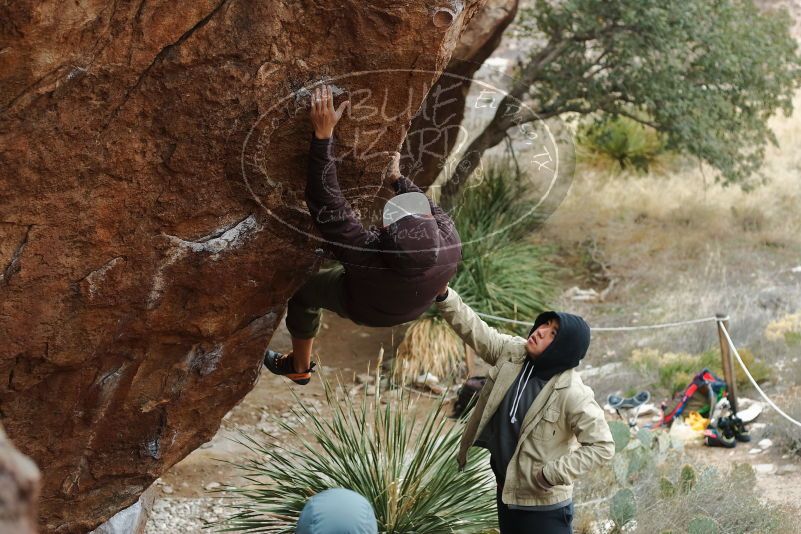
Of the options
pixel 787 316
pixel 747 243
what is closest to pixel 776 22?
pixel 747 243

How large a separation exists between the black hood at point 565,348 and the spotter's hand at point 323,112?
134cm

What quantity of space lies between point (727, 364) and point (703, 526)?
2607mm

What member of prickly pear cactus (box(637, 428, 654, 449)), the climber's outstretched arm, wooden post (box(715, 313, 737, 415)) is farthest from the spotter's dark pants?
wooden post (box(715, 313, 737, 415))

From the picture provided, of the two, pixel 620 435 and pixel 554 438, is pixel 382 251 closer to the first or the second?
pixel 554 438

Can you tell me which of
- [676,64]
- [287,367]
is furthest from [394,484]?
[676,64]

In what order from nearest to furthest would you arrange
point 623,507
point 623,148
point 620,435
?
point 623,507 < point 620,435 < point 623,148

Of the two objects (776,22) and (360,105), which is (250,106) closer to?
(360,105)

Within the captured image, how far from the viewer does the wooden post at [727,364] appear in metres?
7.76

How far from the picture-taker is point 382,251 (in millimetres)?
4078

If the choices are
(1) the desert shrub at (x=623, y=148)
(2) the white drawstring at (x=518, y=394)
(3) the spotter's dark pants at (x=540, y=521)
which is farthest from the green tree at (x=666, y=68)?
(3) the spotter's dark pants at (x=540, y=521)

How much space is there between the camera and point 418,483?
5.53 meters

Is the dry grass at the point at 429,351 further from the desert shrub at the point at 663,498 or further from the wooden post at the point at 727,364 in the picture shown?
the desert shrub at the point at 663,498

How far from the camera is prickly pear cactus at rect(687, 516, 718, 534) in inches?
214

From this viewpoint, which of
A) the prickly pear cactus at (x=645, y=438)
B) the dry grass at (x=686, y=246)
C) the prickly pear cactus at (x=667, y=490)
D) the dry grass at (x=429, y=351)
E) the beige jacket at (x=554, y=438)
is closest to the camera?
the beige jacket at (x=554, y=438)
